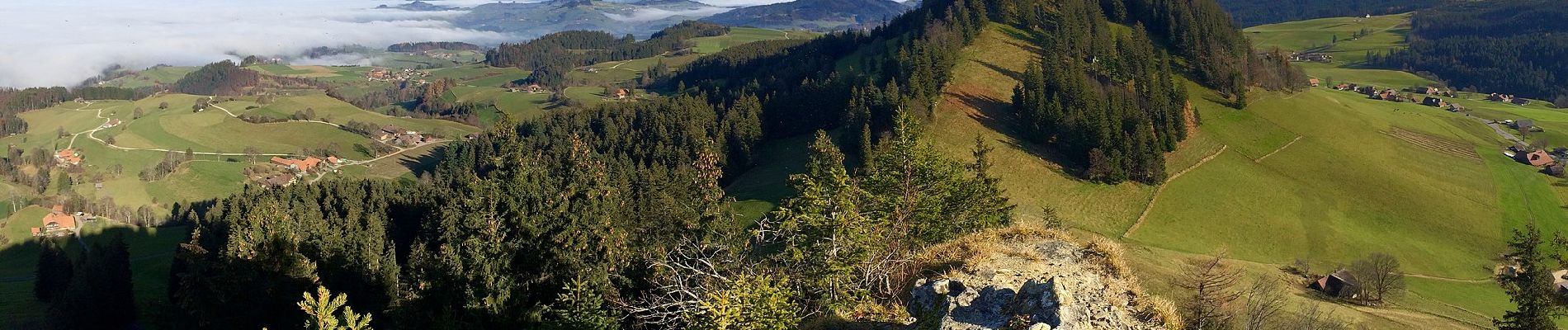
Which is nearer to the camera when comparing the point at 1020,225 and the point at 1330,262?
the point at 1020,225

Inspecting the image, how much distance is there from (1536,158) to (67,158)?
237 m

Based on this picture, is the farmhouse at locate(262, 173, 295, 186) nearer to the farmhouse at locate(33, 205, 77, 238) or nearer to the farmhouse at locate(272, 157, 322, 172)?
the farmhouse at locate(272, 157, 322, 172)

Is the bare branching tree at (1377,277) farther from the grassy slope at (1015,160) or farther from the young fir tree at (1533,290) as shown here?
the young fir tree at (1533,290)

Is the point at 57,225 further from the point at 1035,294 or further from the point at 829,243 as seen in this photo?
the point at 1035,294

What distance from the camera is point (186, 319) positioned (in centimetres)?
4134

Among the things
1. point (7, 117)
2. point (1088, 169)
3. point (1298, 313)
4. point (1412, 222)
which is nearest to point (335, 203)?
point (1088, 169)

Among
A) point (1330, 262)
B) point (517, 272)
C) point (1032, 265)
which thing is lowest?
point (1330, 262)

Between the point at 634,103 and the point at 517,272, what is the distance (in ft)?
319

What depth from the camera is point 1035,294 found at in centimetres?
1462

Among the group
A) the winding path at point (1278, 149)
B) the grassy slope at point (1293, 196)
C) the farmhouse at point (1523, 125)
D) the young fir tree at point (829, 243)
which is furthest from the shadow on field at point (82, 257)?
the farmhouse at point (1523, 125)

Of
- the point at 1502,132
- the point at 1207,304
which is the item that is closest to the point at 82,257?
the point at 1207,304

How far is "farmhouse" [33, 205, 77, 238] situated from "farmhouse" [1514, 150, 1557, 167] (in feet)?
612

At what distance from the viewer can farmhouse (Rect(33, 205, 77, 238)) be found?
311 ft

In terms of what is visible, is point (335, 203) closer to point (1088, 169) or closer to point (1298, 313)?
point (1088, 169)
